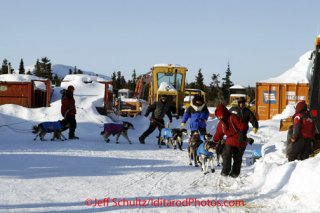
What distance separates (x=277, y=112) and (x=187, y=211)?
2143 cm

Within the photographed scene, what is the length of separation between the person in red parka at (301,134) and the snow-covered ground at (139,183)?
0.36m

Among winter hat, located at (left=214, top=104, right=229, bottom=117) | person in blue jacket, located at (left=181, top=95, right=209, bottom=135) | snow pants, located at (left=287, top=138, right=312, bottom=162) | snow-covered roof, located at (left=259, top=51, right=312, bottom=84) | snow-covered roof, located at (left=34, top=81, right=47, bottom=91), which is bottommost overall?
snow pants, located at (left=287, top=138, right=312, bottom=162)

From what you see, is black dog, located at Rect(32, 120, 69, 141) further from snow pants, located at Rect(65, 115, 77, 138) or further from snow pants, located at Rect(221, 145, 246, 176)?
snow pants, located at Rect(221, 145, 246, 176)

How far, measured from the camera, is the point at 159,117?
15273mm

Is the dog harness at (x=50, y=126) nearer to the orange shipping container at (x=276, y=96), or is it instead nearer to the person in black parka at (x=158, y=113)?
the person in black parka at (x=158, y=113)

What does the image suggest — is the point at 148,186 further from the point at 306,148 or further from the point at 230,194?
the point at 306,148

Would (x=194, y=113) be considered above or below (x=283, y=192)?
above

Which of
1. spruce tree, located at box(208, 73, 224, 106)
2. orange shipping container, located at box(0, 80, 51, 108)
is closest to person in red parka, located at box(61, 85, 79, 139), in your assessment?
orange shipping container, located at box(0, 80, 51, 108)

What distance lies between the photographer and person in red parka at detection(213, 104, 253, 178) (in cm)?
855

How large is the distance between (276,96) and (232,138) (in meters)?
18.5

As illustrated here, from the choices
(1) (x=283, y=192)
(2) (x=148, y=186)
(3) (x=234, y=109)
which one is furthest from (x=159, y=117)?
(1) (x=283, y=192)

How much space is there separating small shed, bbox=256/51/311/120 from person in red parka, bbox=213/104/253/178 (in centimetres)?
1815

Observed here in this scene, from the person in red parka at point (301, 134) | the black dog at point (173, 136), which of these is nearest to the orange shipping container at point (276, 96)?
the black dog at point (173, 136)

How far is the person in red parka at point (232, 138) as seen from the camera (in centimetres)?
855
